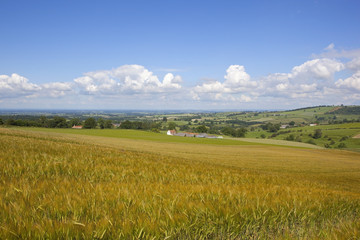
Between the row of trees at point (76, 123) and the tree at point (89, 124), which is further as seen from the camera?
the tree at point (89, 124)

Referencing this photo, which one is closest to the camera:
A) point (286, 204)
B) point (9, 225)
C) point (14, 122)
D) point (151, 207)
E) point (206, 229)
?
point (9, 225)

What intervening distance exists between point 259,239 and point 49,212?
7.67 ft

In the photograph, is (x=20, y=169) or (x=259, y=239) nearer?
(x=259, y=239)

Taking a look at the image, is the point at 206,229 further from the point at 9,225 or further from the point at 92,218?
the point at 9,225

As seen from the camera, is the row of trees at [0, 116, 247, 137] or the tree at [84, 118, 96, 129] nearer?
the row of trees at [0, 116, 247, 137]

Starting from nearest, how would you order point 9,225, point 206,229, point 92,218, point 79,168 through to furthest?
point 9,225 < point 92,218 < point 206,229 < point 79,168

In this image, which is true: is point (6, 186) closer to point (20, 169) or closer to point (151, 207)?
point (20, 169)

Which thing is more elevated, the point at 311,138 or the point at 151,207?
the point at 151,207

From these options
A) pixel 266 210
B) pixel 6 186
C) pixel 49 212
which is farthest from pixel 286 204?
pixel 6 186

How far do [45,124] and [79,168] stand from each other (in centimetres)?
12655

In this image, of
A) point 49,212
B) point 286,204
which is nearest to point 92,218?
point 49,212

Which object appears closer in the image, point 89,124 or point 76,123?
point 89,124

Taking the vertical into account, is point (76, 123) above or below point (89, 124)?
below

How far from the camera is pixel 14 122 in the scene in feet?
332
